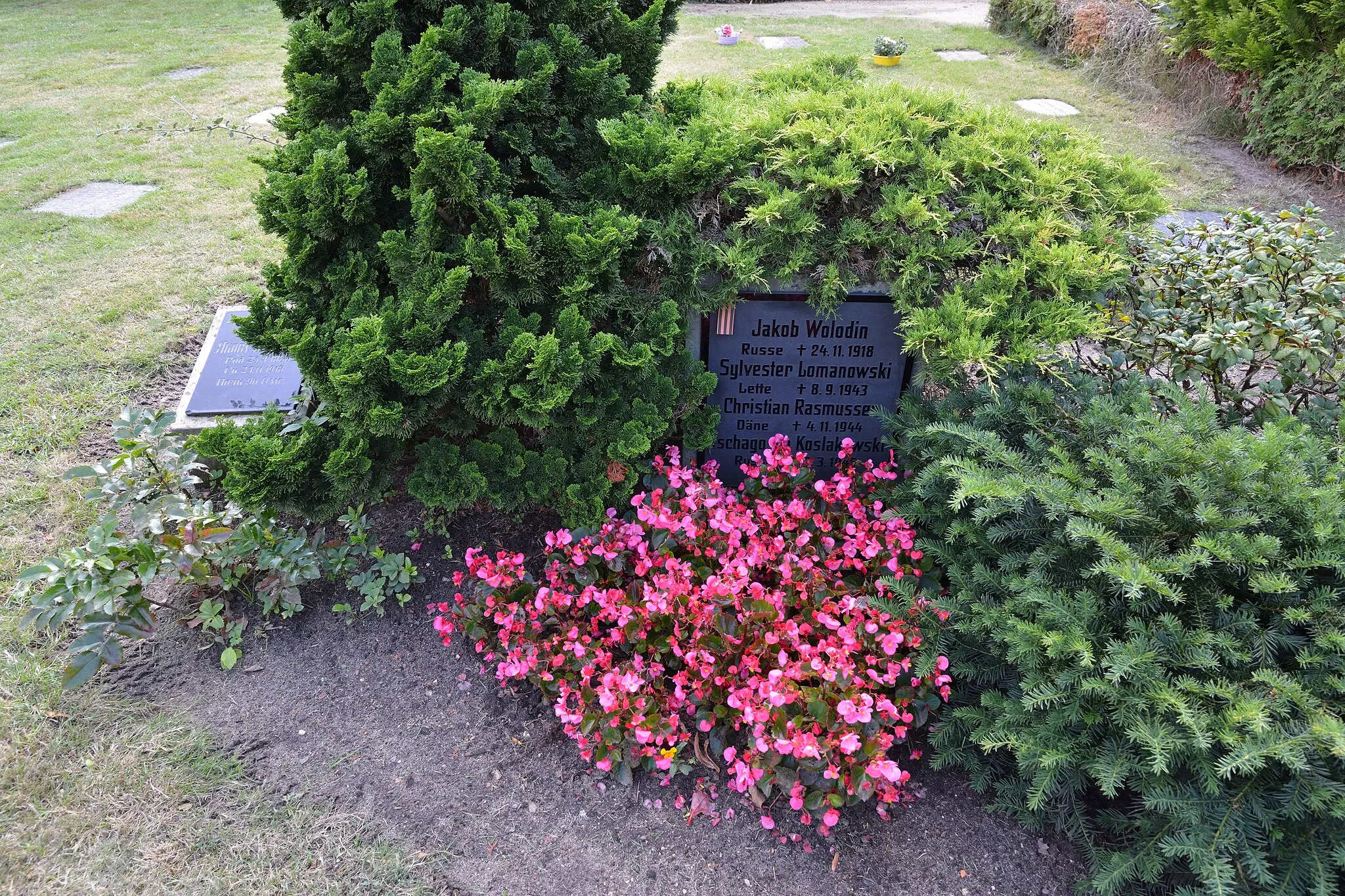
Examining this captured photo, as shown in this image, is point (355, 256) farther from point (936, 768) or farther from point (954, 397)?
point (936, 768)

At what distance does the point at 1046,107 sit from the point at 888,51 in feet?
6.26

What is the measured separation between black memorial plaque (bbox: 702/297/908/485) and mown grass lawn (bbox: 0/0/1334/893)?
4.43 feet

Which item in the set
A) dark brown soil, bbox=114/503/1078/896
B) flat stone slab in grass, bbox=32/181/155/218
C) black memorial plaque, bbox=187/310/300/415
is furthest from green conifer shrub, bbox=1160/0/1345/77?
flat stone slab in grass, bbox=32/181/155/218

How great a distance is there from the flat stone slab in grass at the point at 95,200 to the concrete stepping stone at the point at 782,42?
23.1ft

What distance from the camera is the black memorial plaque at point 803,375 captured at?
284 cm

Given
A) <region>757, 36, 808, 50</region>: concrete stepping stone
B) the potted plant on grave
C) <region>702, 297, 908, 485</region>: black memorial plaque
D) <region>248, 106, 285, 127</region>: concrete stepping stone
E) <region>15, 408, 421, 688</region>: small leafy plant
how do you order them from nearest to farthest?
<region>15, 408, 421, 688</region>: small leafy plant → <region>702, 297, 908, 485</region>: black memorial plaque → <region>248, 106, 285, 127</region>: concrete stepping stone → the potted plant on grave → <region>757, 36, 808, 50</region>: concrete stepping stone

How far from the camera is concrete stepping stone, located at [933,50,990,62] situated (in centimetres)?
913

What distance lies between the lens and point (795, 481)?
9.31ft

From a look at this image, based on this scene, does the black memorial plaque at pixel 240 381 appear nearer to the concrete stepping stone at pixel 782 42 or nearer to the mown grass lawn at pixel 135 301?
the mown grass lawn at pixel 135 301

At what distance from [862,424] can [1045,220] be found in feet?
3.19

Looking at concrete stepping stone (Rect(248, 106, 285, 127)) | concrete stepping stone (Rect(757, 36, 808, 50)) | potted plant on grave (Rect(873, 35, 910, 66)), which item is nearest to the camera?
concrete stepping stone (Rect(248, 106, 285, 127))

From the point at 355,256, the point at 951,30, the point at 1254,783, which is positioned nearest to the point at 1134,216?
the point at 1254,783

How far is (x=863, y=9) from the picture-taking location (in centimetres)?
1254

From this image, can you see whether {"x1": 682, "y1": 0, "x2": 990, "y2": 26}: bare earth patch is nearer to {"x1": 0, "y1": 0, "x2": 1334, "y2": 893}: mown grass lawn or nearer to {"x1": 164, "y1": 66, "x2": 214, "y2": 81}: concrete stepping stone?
{"x1": 0, "y1": 0, "x2": 1334, "y2": 893}: mown grass lawn
